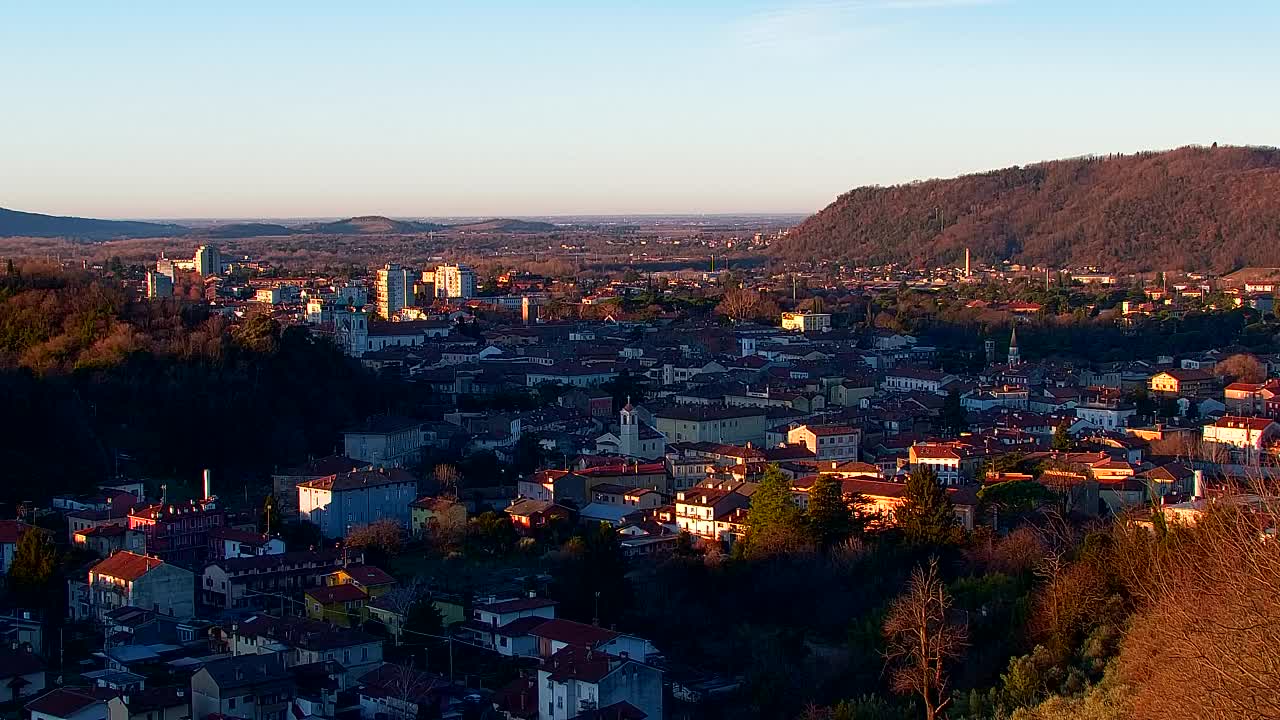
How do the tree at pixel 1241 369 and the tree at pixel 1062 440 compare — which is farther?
the tree at pixel 1241 369

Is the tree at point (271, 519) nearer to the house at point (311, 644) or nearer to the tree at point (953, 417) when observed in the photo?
the house at point (311, 644)

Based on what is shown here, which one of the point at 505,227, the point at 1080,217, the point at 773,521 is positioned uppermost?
the point at 1080,217

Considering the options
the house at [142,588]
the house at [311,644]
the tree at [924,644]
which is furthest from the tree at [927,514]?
the house at [142,588]

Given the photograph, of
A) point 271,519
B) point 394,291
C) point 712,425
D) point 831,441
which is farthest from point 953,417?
point 394,291

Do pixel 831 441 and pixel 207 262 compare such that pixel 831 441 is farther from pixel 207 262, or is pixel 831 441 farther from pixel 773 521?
pixel 207 262

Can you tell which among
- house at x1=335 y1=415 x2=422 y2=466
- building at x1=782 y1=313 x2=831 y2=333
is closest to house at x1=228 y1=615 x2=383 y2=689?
house at x1=335 y1=415 x2=422 y2=466

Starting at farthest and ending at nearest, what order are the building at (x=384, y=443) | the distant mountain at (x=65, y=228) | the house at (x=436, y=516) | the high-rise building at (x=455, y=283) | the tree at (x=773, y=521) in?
the distant mountain at (x=65, y=228) < the high-rise building at (x=455, y=283) < the building at (x=384, y=443) < the house at (x=436, y=516) < the tree at (x=773, y=521)

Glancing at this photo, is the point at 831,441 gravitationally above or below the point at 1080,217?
below

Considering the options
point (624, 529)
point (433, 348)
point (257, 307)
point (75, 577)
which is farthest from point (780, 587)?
point (257, 307)

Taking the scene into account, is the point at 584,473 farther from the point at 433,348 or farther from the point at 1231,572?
the point at 433,348
